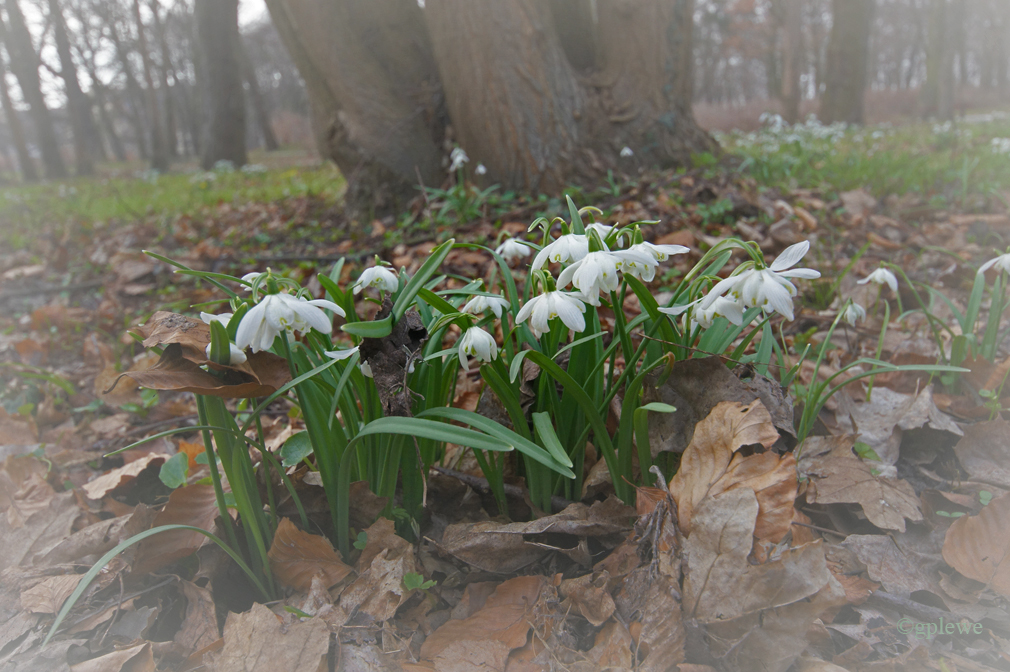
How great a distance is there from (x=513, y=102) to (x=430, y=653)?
311 centimetres

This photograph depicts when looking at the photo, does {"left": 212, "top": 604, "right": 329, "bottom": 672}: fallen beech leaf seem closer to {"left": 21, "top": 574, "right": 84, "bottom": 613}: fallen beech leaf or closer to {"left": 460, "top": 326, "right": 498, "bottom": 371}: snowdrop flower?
{"left": 21, "top": 574, "right": 84, "bottom": 613}: fallen beech leaf

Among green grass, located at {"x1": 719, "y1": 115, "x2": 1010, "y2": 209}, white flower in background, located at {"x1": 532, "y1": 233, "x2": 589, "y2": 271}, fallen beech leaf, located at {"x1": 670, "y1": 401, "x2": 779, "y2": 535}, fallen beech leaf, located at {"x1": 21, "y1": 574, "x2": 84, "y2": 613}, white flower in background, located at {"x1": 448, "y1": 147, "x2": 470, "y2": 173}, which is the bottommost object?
fallen beech leaf, located at {"x1": 21, "y1": 574, "x2": 84, "y2": 613}

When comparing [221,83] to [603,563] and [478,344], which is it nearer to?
[478,344]

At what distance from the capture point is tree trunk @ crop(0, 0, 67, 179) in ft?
38.7

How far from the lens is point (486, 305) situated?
4.05 ft

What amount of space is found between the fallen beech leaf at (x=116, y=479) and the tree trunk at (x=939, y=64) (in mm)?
14991

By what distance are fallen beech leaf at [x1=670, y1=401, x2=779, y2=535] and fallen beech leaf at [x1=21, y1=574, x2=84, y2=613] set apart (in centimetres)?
123

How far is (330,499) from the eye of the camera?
3.90ft

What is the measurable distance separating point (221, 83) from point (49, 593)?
1231 centimetres

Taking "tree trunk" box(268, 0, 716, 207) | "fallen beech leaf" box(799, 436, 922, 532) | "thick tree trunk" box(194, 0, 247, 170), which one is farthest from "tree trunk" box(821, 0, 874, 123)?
"fallen beech leaf" box(799, 436, 922, 532)

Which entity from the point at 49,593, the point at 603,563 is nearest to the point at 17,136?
the point at 49,593

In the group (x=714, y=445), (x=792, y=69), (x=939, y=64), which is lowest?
(x=714, y=445)

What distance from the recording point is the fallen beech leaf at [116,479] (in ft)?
4.97

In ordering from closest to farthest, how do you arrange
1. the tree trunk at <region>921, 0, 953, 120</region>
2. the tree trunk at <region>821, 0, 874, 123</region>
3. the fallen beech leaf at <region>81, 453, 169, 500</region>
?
the fallen beech leaf at <region>81, 453, 169, 500</region> < the tree trunk at <region>821, 0, 874, 123</region> < the tree trunk at <region>921, 0, 953, 120</region>
